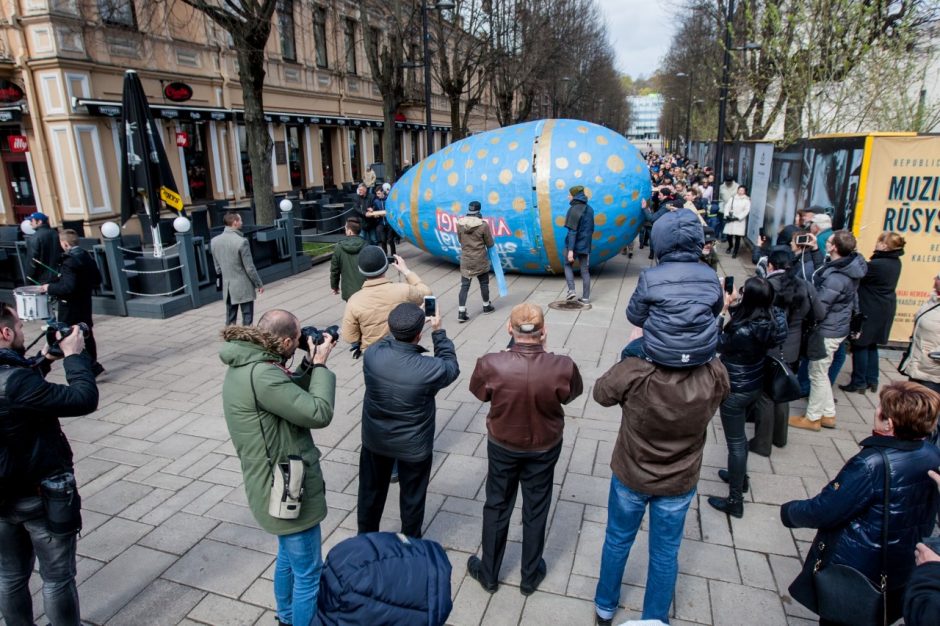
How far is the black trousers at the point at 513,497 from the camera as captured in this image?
10.9 feet

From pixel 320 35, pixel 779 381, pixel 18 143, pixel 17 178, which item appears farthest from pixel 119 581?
pixel 320 35

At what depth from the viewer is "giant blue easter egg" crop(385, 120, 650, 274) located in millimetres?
9859

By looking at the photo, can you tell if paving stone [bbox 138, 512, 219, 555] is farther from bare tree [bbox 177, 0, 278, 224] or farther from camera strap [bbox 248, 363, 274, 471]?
bare tree [bbox 177, 0, 278, 224]

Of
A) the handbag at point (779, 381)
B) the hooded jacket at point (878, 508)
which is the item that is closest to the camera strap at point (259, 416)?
the hooded jacket at point (878, 508)

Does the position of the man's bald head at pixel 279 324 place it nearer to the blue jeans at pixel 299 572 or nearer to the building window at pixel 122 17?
the blue jeans at pixel 299 572

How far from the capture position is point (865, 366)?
20.6 feet

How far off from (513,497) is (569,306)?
6.36 m

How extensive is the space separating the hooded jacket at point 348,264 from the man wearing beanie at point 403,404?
3374 millimetres

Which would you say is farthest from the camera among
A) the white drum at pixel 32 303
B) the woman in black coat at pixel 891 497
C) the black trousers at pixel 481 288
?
the black trousers at pixel 481 288

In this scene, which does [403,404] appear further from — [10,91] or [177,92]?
[177,92]

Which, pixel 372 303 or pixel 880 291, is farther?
pixel 880 291

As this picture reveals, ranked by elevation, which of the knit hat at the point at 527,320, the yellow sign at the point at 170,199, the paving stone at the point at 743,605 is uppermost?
the yellow sign at the point at 170,199

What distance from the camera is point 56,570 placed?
2951mm

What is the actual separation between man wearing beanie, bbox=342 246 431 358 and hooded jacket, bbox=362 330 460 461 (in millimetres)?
1194
